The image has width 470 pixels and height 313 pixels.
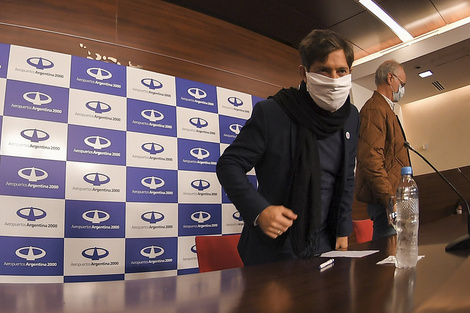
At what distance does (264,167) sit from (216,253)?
0.42 metres

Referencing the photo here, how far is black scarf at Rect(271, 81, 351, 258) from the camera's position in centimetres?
124

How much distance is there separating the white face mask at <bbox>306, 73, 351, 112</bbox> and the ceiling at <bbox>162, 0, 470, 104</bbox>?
296 centimetres

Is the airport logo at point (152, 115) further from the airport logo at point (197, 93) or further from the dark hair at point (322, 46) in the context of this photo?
the dark hair at point (322, 46)

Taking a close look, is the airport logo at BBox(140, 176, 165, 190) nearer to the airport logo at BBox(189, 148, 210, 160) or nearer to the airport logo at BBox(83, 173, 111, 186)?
the airport logo at BBox(83, 173, 111, 186)

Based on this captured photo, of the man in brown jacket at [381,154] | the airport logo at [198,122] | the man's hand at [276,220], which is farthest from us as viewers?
the airport logo at [198,122]

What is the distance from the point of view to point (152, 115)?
3105 millimetres

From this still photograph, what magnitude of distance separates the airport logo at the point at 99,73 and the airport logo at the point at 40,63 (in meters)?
0.28

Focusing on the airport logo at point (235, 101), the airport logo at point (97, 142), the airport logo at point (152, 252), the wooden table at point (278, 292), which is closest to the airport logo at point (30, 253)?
the airport logo at point (152, 252)

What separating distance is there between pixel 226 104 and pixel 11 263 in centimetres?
221

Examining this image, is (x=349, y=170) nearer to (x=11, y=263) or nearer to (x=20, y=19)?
(x=11, y=263)

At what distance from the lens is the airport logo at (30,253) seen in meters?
2.42

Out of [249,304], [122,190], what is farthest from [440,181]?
[122,190]

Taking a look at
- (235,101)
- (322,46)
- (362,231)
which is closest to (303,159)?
(322,46)

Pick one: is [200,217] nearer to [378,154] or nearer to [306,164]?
[378,154]
